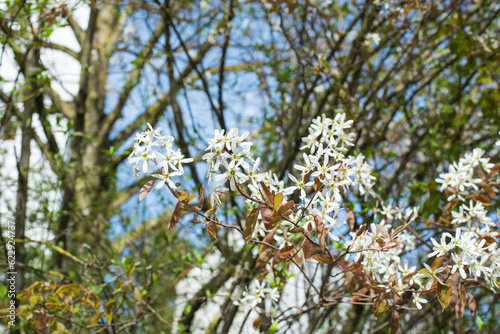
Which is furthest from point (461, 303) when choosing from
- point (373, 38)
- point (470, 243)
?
point (373, 38)

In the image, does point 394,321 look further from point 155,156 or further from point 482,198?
point 155,156

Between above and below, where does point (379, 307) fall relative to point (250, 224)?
below

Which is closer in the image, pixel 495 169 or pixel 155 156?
pixel 155 156

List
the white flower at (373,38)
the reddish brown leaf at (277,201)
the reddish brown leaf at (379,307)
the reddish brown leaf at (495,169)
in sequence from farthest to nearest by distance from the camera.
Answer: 1. the white flower at (373,38)
2. the reddish brown leaf at (495,169)
3. the reddish brown leaf at (379,307)
4. the reddish brown leaf at (277,201)

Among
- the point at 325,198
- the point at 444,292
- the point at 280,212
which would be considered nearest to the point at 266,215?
the point at 280,212

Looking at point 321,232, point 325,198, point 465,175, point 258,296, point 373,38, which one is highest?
point 373,38

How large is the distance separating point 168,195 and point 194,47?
1.53 meters

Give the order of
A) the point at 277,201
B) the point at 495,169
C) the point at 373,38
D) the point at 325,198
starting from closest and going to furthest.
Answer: the point at 277,201, the point at 325,198, the point at 495,169, the point at 373,38

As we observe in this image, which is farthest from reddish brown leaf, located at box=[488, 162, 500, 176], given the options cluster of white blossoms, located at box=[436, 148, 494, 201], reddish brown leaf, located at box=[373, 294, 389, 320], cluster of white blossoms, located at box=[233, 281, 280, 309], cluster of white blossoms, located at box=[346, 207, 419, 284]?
cluster of white blossoms, located at box=[233, 281, 280, 309]

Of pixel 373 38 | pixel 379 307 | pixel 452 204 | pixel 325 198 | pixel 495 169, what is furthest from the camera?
pixel 373 38

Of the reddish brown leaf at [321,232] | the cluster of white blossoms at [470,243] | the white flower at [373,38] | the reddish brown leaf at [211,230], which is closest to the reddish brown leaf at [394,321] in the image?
the cluster of white blossoms at [470,243]

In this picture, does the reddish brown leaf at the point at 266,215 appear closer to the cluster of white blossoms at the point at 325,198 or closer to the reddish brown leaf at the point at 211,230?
the cluster of white blossoms at the point at 325,198

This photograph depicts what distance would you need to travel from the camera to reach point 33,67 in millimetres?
2510

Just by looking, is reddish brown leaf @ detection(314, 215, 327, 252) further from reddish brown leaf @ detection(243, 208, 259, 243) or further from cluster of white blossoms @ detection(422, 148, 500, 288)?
cluster of white blossoms @ detection(422, 148, 500, 288)
